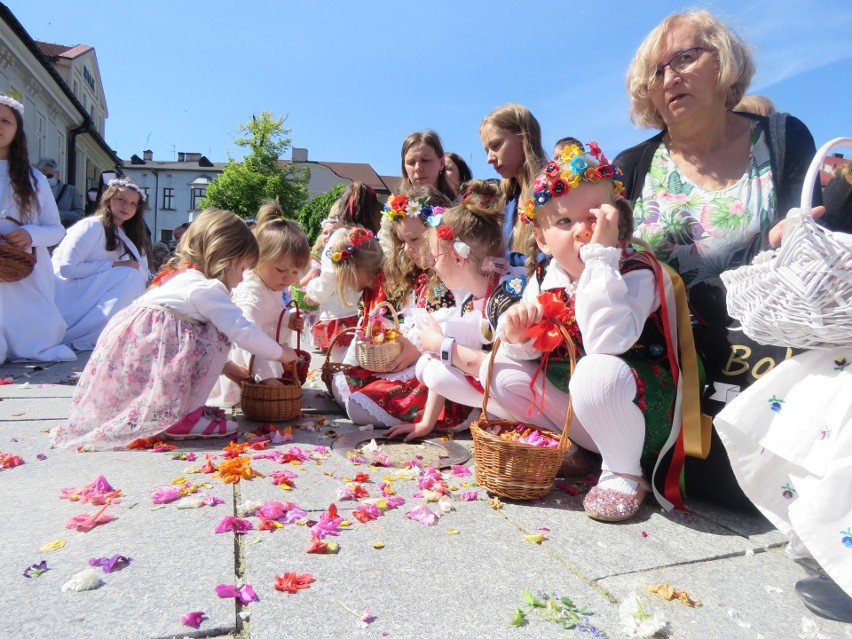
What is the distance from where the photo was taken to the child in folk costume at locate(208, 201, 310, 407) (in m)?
4.51

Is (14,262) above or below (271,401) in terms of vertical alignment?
above

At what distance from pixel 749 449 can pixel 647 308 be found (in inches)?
27.3

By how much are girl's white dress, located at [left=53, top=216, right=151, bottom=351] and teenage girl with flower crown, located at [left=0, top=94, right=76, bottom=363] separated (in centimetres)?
56

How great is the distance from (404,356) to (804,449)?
2616mm

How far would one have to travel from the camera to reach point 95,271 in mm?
7422

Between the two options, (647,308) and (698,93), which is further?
(698,93)

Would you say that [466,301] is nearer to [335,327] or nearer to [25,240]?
[335,327]

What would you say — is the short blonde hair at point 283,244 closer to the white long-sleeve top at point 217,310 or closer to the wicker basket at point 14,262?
the white long-sleeve top at point 217,310

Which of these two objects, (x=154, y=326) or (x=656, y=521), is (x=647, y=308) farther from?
(x=154, y=326)

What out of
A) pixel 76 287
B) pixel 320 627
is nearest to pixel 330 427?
pixel 320 627

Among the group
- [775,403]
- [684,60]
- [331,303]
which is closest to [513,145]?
[684,60]

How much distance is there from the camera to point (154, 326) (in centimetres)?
345

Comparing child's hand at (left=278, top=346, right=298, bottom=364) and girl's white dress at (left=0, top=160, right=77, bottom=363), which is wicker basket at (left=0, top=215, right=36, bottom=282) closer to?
girl's white dress at (left=0, top=160, right=77, bottom=363)

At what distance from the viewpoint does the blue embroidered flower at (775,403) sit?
1.82m
